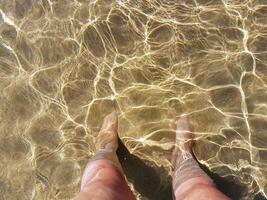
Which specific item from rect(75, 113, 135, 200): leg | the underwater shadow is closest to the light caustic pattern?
the underwater shadow

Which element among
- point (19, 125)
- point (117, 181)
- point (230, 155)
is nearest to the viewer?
point (117, 181)

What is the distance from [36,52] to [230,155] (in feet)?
8.79

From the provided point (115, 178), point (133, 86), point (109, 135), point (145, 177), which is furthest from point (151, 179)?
point (133, 86)

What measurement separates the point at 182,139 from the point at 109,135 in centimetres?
83

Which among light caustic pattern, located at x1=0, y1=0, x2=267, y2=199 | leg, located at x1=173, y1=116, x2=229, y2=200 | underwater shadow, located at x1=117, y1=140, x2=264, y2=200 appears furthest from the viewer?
light caustic pattern, located at x1=0, y1=0, x2=267, y2=199

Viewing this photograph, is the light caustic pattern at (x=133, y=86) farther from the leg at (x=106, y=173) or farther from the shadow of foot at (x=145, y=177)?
the leg at (x=106, y=173)

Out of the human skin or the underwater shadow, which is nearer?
the human skin

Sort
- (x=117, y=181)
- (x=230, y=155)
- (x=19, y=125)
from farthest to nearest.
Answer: (x=19, y=125) → (x=230, y=155) → (x=117, y=181)

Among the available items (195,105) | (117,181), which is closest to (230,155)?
(195,105)

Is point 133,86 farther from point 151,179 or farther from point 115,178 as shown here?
point 115,178

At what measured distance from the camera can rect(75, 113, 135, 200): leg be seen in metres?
4.10

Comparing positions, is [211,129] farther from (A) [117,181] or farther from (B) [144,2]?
(B) [144,2]

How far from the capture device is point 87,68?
5.50 metres

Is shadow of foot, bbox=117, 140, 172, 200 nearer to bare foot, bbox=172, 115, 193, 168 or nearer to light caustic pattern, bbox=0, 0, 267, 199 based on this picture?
light caustic pattern, bbox=0, 0, 267, 199
